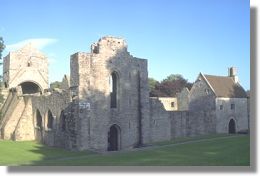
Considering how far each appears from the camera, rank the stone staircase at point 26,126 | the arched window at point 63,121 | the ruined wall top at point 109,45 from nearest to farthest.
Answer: the ruined wall top at point 109,45
the arched window at point 63,121
the stone staircase at point 26,126

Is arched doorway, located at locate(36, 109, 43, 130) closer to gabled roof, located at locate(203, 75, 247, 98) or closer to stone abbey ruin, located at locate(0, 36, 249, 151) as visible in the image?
stone abbey ruin, located at locate(0, 36, 249, 151)

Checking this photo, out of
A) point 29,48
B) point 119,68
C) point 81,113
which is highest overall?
point 29,48

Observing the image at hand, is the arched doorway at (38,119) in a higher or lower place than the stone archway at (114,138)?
higher

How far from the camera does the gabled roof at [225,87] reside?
45581mm

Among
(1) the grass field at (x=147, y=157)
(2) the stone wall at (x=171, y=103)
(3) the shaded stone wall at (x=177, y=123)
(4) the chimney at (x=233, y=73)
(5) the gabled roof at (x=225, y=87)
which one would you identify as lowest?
(1) the grass field at (x=147, y=157)

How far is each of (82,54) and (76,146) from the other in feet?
22.5

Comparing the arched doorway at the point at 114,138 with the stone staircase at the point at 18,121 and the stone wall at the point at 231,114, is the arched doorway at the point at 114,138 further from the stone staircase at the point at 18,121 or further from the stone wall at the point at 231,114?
the stone wall at the point at 231,114

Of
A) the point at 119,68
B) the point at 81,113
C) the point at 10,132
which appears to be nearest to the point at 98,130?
the point at 81,113

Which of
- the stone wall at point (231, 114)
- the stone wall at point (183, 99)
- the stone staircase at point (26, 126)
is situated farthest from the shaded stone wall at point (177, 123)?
the stone wall at point (183, 99)

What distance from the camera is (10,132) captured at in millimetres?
38750

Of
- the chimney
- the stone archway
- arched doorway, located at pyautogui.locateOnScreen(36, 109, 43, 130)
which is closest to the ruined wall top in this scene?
the stone archway

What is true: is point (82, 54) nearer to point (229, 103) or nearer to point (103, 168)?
point (103, 168)

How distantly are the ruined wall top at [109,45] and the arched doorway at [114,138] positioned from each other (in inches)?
242

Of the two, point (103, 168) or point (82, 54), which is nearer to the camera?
point (103, 168)
